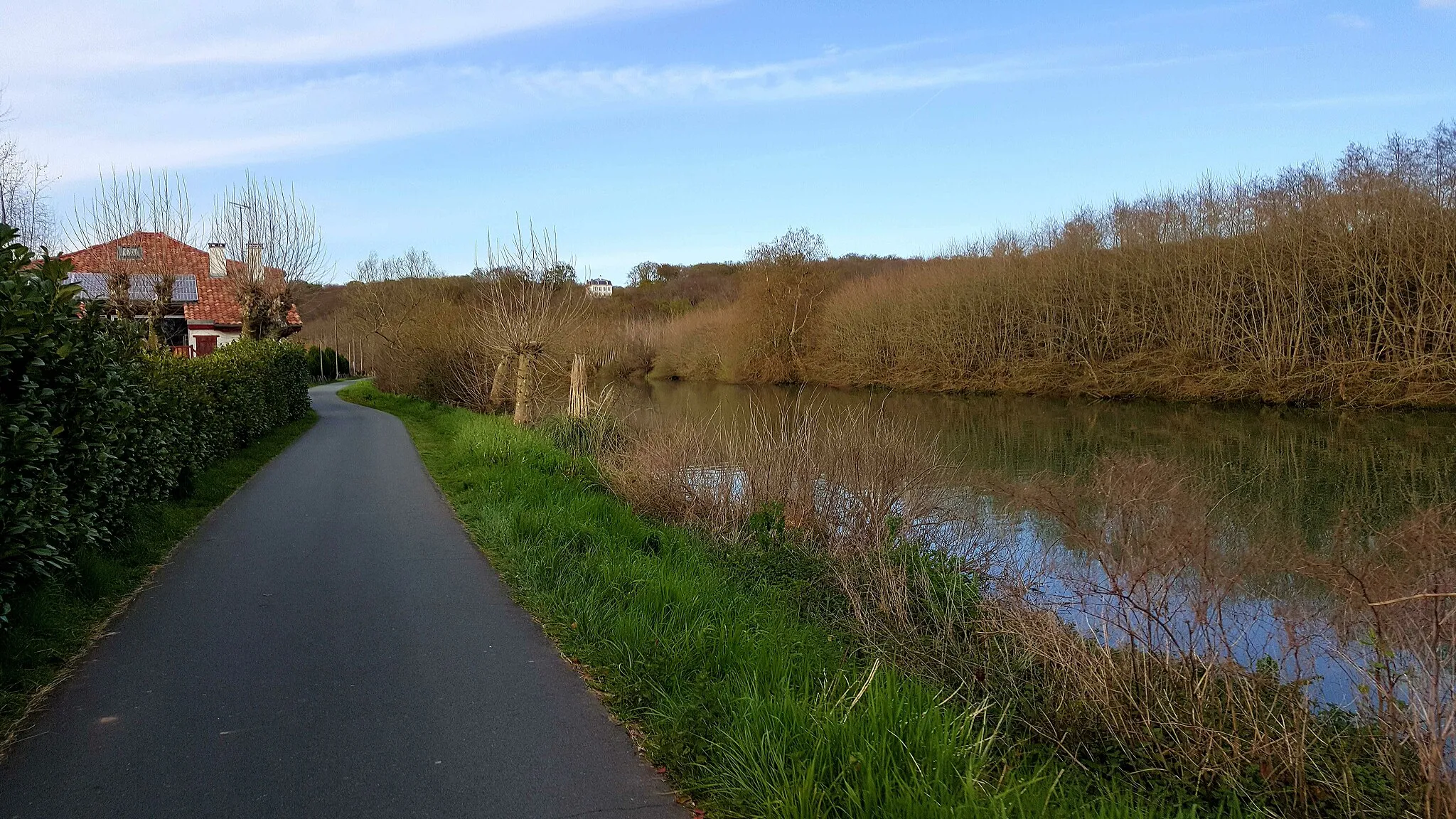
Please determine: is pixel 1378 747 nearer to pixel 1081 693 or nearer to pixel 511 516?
pixel 1081 693

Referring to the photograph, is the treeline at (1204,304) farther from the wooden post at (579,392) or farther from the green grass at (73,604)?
the green grass at (73,604)

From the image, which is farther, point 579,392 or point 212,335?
point 212,335

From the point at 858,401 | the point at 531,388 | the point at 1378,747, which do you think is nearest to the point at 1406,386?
the point at 858,401

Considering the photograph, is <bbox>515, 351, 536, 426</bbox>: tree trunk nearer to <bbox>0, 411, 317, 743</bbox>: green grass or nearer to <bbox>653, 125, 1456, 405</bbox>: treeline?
<bbox>0, 411, 317, 743</bbox>: green grass

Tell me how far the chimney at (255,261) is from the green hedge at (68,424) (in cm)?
1760

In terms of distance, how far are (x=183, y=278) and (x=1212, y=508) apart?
36.7m

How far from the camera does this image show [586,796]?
12.9ft

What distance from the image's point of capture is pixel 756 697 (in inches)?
173

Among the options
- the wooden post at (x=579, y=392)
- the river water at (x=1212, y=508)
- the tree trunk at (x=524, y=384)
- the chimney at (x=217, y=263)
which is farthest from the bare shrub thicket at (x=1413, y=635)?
the chimney at (x=217, y=263)

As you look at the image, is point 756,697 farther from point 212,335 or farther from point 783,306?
point 783,306

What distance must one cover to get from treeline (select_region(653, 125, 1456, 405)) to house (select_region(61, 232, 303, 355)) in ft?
101

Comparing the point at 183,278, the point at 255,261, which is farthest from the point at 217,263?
the point at 255,261

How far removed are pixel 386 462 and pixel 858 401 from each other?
2668 centimetres

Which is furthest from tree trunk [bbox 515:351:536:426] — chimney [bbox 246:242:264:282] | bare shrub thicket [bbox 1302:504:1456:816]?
bare shrub thicket [bbox 1302:504:1456:816]
